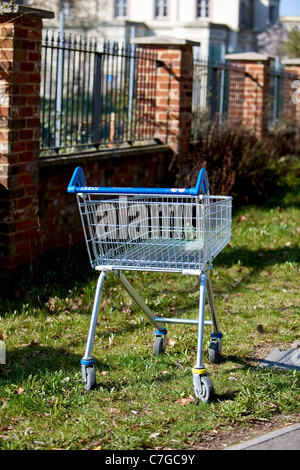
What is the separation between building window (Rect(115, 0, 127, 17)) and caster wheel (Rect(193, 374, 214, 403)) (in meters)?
48.7

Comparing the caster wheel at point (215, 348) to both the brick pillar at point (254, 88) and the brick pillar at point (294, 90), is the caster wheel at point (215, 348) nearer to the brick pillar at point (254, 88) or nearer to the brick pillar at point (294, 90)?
the brick pillar at point (254, 88)

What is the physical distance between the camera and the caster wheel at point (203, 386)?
13.9 feet

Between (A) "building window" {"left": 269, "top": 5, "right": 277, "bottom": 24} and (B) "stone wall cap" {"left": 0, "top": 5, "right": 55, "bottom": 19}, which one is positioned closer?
(B) "stone wall cap" {"left": 0, "top": 5, "right": 55, "bottom": 19}

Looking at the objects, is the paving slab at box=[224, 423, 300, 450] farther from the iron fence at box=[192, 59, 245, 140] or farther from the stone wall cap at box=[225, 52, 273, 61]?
the stone wall cap at box=[225, 52, 273, 61]

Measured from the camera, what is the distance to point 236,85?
13258mm

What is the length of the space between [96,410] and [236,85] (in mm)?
10061

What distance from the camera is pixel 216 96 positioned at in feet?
39.8

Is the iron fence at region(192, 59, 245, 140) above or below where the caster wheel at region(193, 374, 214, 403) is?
above

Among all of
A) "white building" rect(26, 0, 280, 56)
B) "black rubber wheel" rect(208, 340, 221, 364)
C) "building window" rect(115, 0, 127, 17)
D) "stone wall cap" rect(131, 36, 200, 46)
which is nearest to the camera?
"black rubber wheel" rect(208, 340, 221, 364)

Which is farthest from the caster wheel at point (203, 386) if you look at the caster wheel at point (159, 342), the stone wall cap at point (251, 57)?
the stone wall cap at point (251, 57)

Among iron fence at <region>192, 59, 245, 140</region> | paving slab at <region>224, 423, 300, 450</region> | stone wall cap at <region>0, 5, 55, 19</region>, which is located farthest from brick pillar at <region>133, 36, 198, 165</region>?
Result: paving slab at <region>224, 423, 300, 450</region>

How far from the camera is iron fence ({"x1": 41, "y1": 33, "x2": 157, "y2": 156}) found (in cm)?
775

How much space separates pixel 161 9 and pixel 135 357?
46.3 m

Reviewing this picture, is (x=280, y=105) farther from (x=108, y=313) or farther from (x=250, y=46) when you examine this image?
(x=250, y=46)
